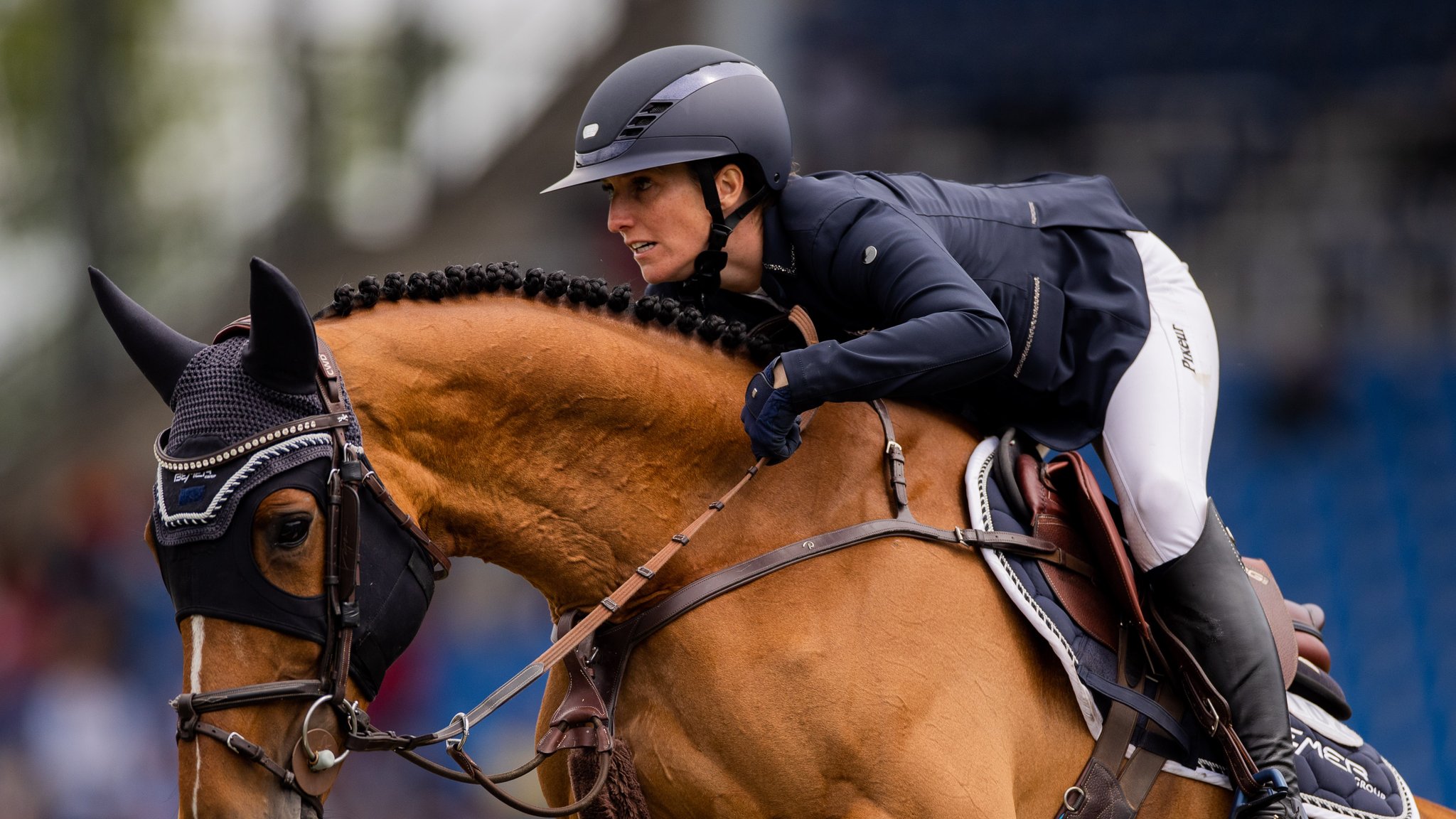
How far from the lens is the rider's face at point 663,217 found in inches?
132

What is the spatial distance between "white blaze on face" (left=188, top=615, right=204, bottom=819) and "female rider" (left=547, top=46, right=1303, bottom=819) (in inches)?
46.4

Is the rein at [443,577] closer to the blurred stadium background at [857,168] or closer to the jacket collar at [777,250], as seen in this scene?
the jacket collar at [777,250]

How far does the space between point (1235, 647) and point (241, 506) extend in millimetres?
2277

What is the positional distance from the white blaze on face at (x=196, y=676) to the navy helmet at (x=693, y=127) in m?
1.26

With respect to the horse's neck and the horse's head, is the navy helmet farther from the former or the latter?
the horse's head

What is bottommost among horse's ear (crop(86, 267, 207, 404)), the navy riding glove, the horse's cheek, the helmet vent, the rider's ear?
the horse's cheek

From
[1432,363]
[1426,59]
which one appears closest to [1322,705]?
[1432,363]

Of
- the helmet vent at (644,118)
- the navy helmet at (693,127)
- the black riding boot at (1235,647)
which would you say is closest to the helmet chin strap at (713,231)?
the navy helmet at (693,127)

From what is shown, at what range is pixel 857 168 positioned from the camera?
1153cm

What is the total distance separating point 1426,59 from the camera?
1112 centimetres

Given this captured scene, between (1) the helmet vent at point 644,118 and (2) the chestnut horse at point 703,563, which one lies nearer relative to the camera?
(2) the chestnut horse at point 703,563

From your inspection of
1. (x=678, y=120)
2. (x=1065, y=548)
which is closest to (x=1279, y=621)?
(x=1065, y=548)

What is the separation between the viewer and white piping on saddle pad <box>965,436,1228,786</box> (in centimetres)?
325

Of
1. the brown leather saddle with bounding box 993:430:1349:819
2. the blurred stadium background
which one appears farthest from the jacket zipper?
the blurred stadium background
